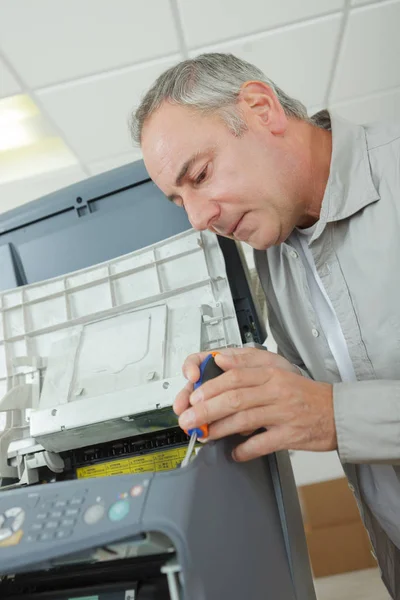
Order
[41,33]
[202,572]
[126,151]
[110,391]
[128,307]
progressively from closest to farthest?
[202,572] < [110,391] < [128,307] < [41,33] < [126,151]

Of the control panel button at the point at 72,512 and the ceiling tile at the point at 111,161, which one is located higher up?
the ceiling tile at the point at 111,161

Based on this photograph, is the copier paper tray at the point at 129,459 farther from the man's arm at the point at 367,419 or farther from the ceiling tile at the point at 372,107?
the ceiling tile at the point at 372,107

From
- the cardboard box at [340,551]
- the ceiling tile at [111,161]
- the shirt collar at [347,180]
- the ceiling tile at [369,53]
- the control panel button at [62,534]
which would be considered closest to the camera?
the control panel button at [62,534]

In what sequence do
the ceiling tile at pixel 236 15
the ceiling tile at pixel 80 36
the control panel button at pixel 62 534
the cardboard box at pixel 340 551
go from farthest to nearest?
the cardboard box at pixel 340 551 → the ceiling tile at pixel 236 15 → the ceiling tile at pixel 80 36 → the control panel button at pixel 62 534

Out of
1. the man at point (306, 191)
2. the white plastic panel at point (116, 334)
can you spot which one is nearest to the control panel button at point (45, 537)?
the white plastic panel at point (116, 334)

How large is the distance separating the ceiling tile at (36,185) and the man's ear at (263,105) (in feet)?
7.92

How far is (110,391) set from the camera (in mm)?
878

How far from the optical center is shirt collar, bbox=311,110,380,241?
92 centimetres

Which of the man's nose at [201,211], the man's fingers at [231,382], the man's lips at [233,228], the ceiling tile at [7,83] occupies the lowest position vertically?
the man's fingers at [231,382]

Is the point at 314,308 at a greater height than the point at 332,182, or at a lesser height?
lesser

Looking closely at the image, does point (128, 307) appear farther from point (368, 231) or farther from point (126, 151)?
point (126, 151)

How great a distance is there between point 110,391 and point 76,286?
29 cm

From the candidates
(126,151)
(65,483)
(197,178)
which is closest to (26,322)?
(197,178)

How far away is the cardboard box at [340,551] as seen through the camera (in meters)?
3.04
